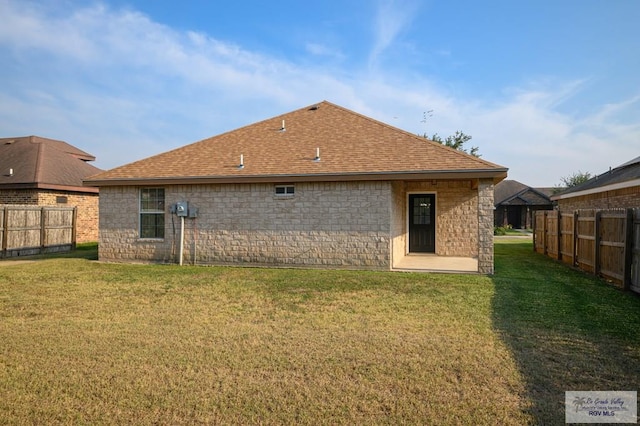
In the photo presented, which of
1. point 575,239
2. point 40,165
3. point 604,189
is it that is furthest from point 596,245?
point 40,165

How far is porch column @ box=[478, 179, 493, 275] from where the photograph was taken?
10.2 metres

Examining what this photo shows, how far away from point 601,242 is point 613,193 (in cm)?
782

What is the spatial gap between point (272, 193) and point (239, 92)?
7435 millimetres

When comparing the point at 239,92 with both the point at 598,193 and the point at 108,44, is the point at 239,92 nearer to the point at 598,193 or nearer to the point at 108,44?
the point at 108,44

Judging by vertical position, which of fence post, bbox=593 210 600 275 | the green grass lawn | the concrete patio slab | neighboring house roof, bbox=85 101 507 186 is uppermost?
neighboring house roof, bbox=85 101 507 186

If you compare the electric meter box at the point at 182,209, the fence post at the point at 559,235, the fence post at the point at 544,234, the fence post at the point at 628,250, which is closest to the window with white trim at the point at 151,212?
the electric meter box at the point at 182,209

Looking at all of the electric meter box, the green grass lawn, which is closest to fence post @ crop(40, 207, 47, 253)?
the electric meter box

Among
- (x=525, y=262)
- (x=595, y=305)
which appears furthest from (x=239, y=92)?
(x=595, y=305)

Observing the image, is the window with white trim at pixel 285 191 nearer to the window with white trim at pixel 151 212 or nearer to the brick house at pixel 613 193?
the window with white trim at pixel 151 212

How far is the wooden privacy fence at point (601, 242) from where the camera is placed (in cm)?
832

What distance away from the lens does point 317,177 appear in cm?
1121

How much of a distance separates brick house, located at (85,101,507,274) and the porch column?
26 millimetres

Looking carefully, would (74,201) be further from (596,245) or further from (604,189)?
(604,189)

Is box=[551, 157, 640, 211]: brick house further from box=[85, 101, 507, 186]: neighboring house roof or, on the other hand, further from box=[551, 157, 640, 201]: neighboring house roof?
box=[85, 101, 507, 186]: neighboring house roof
